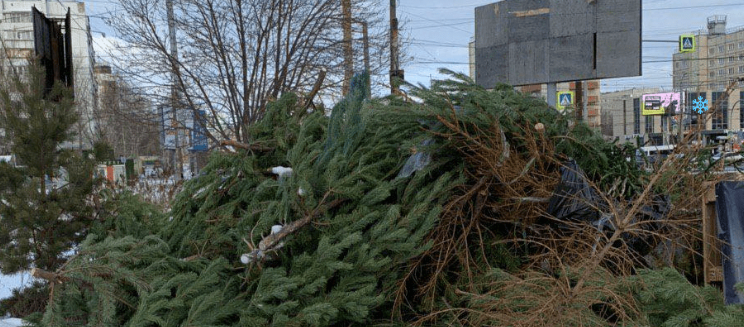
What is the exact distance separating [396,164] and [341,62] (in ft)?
20.7

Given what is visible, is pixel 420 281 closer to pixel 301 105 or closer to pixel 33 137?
pixel 301 105

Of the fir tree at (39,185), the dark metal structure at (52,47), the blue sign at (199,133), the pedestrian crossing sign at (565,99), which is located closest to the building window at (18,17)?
the blue sign at (199,133)

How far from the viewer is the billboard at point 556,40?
6.91 m

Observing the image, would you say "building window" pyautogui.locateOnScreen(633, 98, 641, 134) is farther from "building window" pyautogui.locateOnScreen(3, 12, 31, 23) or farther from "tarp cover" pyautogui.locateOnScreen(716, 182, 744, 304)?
"tarp cover" pyautogui.locateOnScreen(716, 182, 744, 304)

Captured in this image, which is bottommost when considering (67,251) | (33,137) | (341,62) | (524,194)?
(67,251)

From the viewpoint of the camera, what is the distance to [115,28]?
8766 millimetres

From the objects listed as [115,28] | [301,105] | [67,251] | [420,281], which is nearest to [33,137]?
[67,251]

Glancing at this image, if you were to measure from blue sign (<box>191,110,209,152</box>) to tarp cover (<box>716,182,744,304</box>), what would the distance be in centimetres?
778

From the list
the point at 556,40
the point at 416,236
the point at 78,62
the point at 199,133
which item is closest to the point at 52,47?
the point at 199,133

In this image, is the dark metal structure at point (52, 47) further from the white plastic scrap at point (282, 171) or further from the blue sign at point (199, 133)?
the white plastic scrap at point (282, 171)

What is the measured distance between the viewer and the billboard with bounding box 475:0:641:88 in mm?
6910

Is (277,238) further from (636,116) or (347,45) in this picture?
(636,116)

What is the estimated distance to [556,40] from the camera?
7.48 metres

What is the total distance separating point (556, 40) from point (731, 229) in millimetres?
5228
